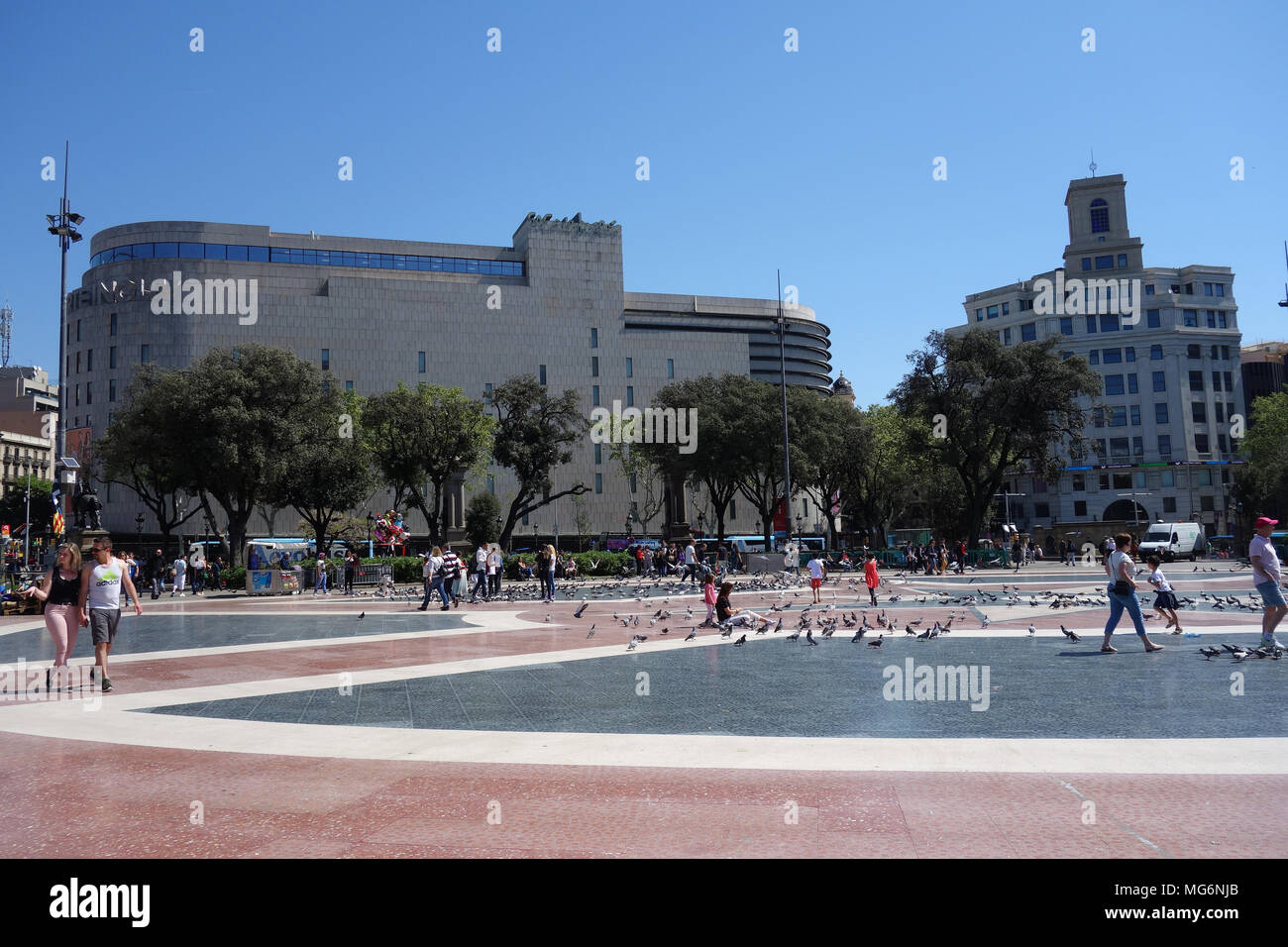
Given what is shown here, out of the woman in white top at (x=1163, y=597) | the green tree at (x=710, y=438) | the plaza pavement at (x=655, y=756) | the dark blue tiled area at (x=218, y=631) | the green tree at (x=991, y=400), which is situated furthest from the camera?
the green tree at (x=710, y=438)

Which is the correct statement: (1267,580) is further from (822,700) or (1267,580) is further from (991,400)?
(991,400)

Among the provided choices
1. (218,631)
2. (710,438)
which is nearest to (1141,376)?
(710,438)

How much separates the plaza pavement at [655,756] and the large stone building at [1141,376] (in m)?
74.2

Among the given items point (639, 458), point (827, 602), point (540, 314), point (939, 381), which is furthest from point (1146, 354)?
point (827, 602)

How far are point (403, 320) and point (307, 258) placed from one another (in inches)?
469

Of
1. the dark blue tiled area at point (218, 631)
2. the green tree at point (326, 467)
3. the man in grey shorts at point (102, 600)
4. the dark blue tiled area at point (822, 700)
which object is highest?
the green tree at point (326, 467)

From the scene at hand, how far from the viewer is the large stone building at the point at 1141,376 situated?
256ft

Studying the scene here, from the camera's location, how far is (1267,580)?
35.8 feet

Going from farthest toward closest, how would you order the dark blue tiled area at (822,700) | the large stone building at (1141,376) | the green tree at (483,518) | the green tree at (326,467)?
1. the large stone building at (1141,376)
2. the green tree at (483,518)
3. the green tree at (326,467)
4. the dark blue tiled area at (822,700)

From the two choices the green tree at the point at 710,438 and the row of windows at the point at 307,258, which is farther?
the row of windows at the point at 307,258

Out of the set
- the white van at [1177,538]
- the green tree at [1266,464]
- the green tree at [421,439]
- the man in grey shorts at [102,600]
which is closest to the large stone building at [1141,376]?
the green tree at [1266,464]

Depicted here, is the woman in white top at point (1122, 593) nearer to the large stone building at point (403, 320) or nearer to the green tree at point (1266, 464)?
the green tree at point (1266, 464)

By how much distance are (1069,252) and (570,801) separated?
92400mm

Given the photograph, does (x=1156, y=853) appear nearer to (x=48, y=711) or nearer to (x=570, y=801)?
(x=570, y=801)
